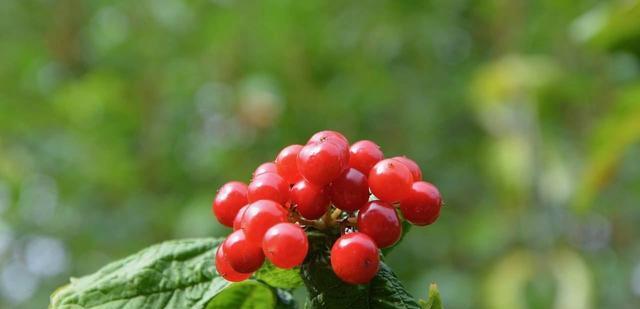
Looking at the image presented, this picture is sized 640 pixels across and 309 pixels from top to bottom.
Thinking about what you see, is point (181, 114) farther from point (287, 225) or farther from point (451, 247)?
point (287, 225)

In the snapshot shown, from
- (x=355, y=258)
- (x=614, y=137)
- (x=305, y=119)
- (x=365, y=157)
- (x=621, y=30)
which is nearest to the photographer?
(x=355, y=258)

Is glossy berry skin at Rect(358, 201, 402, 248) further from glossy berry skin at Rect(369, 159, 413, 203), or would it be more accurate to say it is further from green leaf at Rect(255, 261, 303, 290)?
green leaf at Rect(255, 261, 303, 290)

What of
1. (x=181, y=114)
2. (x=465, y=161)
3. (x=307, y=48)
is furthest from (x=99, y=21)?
(x=465, y=161)

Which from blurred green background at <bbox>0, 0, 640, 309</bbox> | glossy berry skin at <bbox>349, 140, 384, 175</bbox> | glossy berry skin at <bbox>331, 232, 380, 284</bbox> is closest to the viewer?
glossy berry skin at <bbox>331, 232, 380, 284</bbox>

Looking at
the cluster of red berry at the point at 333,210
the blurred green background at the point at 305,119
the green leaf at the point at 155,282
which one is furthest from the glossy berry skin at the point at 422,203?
the blurred green background at the point at 305,119

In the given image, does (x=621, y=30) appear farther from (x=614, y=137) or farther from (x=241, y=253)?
(x=241, y=253)

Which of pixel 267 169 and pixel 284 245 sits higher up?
pixel 267 169

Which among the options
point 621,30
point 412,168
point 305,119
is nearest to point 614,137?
point 621,30

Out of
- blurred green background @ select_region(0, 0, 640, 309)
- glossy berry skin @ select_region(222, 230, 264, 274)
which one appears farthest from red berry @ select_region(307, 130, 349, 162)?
blurred green background @ select_region(0, 0, 640, 309)
